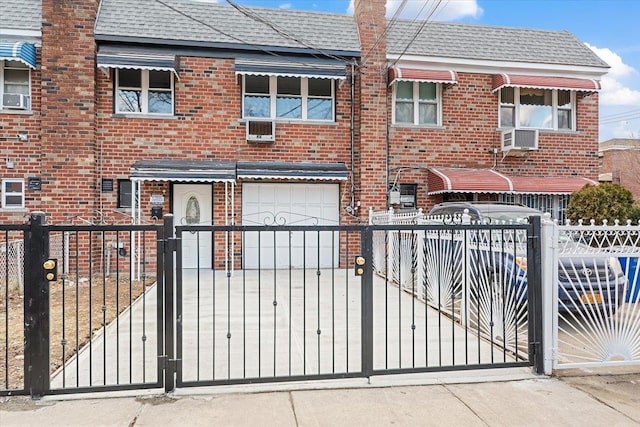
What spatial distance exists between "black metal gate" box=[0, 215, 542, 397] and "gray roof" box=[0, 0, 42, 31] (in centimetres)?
508

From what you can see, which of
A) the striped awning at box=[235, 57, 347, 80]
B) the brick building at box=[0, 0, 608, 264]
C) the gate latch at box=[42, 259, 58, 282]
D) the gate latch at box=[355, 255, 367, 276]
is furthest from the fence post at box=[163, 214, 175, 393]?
the striped awning at box=[235, 57, 347, 80]

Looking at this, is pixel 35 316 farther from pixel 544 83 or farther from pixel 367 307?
pixel 544 83

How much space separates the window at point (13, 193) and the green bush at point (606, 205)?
42.2ft

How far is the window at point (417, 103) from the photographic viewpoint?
495 inches

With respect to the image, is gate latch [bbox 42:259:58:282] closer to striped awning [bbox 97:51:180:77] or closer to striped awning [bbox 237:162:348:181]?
striped awning [bbox 237:162:348:181]

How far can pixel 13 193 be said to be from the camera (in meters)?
10.9

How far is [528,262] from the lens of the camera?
178 inches

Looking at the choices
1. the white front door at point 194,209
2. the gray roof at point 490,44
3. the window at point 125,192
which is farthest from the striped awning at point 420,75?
the window at point 125,192

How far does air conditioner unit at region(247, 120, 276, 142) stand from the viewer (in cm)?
1159

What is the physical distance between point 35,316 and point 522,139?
1179 cm

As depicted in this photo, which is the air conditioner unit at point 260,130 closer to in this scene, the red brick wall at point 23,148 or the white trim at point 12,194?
the red brick wall at point 23,148

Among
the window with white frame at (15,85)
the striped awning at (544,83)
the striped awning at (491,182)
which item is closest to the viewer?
the window with white frame at (15,85)

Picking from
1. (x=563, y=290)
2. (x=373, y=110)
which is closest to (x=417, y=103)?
(x=373, y=110)

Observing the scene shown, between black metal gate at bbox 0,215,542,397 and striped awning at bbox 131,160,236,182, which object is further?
striped awning at bbox 131,160,236,182
